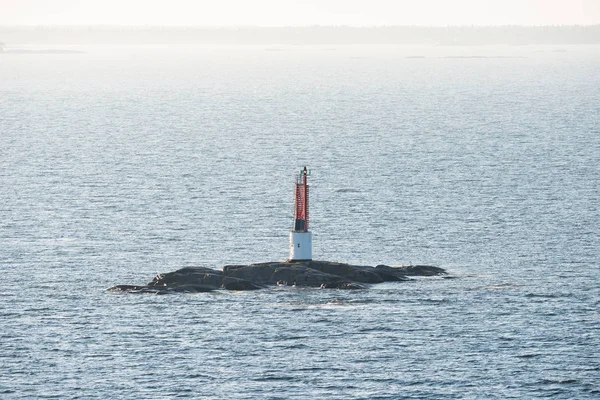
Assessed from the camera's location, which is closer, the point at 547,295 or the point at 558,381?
the point at 558,381

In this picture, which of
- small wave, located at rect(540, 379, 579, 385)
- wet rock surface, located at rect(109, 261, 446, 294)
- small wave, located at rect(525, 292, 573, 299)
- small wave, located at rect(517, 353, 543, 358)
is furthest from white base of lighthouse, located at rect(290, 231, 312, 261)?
small wave, located at rect(540, 379, 579, 385)

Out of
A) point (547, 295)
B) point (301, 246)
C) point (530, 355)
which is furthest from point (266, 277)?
point (530, 355)

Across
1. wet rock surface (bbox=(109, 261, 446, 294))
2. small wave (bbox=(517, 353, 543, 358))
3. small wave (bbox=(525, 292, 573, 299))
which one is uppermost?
wet rock surface (bbox=(109, 261, 446, 294))

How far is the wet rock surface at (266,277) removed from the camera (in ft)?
294

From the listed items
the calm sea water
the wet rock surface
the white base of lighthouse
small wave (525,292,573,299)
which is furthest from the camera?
the white base of lighthouse

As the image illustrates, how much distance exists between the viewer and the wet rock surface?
294 ft

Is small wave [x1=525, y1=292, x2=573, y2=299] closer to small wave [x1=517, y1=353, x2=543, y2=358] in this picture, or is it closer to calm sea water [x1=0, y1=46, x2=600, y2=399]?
calm sea water [x1=0, y1=46, x2=600, y2=399]

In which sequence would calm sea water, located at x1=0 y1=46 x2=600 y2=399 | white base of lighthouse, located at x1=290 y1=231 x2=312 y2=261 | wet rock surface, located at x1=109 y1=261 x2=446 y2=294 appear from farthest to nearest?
white base of lighthouse, located at x1=290 y1=231 x2=312 y2=261
wet rock surface, located at x1=109 y1=261 x2=446 y2=294
calm sea water, located at x1=0 y1=46 x2=600 y2=399

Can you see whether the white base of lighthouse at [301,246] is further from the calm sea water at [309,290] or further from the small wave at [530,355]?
the small wave at [530,355]

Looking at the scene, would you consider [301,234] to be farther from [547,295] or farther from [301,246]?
[547,295]

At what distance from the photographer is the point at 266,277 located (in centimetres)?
9088

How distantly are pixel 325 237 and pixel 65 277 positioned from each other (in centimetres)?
2468

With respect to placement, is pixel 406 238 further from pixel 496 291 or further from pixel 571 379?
pixel 571 379

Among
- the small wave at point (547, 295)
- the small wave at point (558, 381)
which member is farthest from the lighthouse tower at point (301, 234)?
the small wave at point (558, 381)
